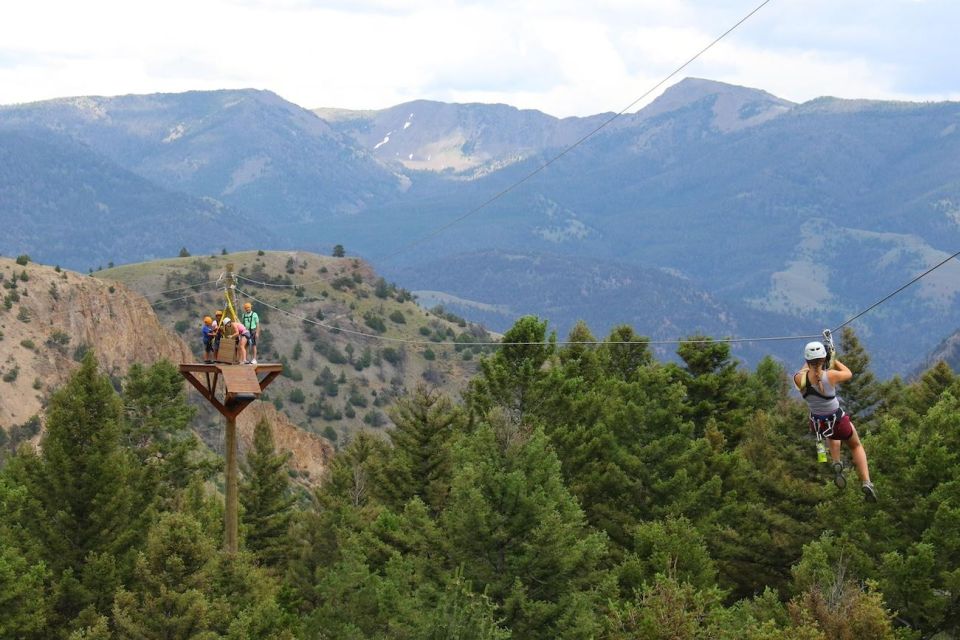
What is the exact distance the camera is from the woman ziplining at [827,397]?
22312mm

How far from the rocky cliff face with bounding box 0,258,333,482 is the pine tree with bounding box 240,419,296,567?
39.2 m

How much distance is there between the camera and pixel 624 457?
54156mm

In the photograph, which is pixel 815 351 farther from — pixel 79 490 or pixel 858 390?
pixel 858 390

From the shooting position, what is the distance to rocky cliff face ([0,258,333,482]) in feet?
382

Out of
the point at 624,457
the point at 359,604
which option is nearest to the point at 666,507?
the point at 624,457

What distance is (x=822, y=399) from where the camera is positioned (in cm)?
2262

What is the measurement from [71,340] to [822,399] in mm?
118823

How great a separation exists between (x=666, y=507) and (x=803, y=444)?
11533 millimetres

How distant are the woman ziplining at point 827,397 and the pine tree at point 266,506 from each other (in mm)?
53417

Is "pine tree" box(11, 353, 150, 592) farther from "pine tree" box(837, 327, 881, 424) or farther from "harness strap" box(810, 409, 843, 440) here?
"pine tree" box(837, 327, 881, 424)

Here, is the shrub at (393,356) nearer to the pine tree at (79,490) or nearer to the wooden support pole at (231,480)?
the pine tree at (79,490)

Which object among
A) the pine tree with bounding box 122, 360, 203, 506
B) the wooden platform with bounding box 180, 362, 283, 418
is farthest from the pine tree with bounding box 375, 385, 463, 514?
the wooden platform with bounding box 180, 362, 283, 418

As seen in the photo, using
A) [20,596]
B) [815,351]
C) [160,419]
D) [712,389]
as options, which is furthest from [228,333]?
[160,419]

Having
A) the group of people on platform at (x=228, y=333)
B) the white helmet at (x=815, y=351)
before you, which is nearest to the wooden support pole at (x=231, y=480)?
the group of people on platform at (x=228, y=333)
